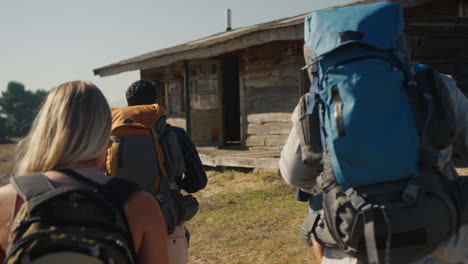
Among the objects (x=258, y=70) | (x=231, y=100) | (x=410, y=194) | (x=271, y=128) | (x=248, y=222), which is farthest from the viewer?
(x=231, y=100)

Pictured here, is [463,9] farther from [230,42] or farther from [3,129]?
[3,129]

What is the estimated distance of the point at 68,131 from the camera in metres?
1.53

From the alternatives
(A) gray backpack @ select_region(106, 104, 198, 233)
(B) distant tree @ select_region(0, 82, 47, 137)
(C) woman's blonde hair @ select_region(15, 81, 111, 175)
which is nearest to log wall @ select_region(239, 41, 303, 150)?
(A) gray backpack @ select_region(106, 104, 198, 233)

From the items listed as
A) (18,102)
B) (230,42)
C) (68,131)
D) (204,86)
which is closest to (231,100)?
(204,86)

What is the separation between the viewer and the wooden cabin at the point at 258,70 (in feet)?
32.0

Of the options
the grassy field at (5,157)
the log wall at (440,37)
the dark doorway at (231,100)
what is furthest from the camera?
the grassy field at (5,157)

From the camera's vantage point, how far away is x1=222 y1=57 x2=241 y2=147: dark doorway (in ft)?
43.8

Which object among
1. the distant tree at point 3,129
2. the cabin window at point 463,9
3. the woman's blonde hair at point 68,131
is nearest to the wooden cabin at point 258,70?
the cabin window at point 463,9

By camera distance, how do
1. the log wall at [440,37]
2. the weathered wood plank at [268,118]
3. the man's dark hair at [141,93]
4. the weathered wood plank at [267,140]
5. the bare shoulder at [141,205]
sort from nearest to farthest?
1. the bare shoulder at [141,205]
2. the man's dark hair at [141,93]
3. the log wall at [440,37]
4. the weathered wood plank at [268,118]
5. the weathered wood plank at [267,140]

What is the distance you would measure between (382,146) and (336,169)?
0.58ft

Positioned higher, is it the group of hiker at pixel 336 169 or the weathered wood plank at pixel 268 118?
the group of hiker at pixel 336 169

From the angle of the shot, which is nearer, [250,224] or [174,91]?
[250,224]

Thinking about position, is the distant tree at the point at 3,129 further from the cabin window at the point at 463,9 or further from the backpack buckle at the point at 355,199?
the backpack buckle at the point at 355,199

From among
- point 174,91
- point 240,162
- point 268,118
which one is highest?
point 174,91
